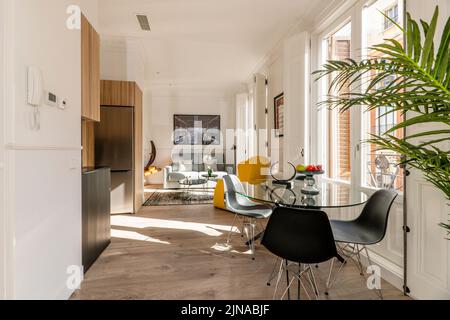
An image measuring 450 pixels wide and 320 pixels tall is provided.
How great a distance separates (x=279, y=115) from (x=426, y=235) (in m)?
2.98

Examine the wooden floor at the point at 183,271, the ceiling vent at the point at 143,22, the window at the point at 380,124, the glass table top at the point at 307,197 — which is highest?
the ceiling vent at the point at 143,22

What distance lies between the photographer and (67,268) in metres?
1.76

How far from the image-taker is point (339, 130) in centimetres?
303

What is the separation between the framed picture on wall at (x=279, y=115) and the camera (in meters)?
4.17

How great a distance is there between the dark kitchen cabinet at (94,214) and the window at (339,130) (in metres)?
2.83

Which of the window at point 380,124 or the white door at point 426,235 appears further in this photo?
the window at point 380,124

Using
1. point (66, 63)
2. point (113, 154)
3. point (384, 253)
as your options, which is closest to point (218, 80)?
point (113, 154)

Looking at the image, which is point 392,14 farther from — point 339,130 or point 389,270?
point 389,270

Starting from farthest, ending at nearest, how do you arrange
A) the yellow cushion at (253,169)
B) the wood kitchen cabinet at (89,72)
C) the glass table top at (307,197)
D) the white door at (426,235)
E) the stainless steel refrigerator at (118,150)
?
1. the yellow cushion at (253,169)
2. the stainless steel refrigerator at (118,150)
3. the wood kitchen cabinet at (89,72)
4. the glass table top at (307,197)
5. the white door at (426,235)

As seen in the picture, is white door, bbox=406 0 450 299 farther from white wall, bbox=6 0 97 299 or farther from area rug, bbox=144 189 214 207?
area rug, bbox=144 189 214 207

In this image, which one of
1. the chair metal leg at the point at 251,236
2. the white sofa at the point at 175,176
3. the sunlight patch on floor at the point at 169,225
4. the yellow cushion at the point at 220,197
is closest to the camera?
the chair metal leg at the point at 251,236

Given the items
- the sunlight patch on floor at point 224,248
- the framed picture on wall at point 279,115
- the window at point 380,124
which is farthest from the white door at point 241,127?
the window at point 380,124

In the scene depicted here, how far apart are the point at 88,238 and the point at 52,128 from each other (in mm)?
1217

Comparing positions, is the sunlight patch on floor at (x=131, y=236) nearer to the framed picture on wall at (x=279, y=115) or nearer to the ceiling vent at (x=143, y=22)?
the framed picture on wall at (x=279, y=115)
